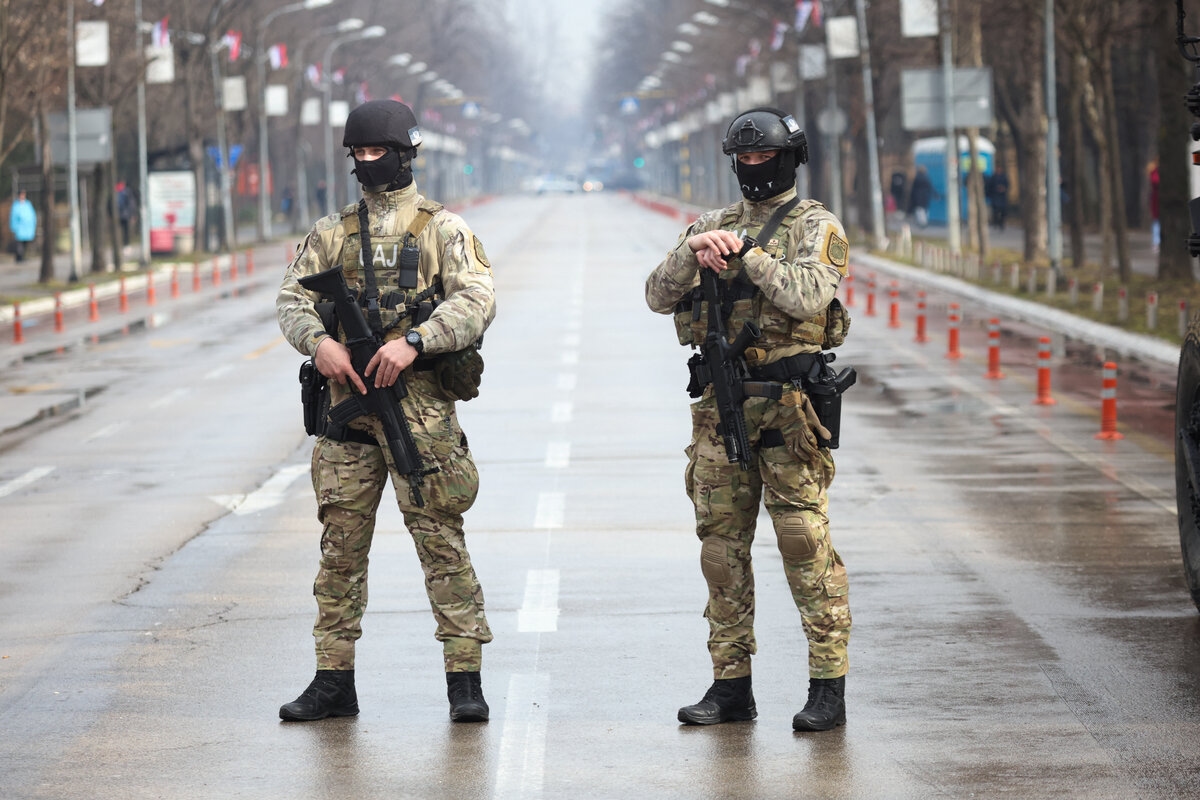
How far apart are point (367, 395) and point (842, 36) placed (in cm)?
4687

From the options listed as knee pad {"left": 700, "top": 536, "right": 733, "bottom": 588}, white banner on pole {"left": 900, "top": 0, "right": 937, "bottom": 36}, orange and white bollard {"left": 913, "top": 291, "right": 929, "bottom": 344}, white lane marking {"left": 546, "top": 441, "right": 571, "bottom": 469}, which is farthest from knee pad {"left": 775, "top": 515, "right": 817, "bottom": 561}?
white banner on pole {"left": 900, "top": 0, "right": 937, "bottom": 36}

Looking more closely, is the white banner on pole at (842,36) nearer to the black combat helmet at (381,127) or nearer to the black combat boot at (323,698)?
the black combat helmet at (381,127)

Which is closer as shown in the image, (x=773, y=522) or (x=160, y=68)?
(x=773, y=522)

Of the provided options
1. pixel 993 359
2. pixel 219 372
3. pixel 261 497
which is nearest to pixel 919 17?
pixel 993 359

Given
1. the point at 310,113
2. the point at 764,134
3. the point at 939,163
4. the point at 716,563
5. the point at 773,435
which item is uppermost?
the point at 310,113

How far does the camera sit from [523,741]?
22.5 feet

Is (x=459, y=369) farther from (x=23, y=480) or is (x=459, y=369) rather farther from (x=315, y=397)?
(x=23, y=480)

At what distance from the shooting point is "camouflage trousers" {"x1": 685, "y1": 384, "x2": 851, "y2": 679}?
6.80 m

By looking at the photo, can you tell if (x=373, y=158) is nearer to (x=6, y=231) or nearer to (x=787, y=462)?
(x=787, y=462)

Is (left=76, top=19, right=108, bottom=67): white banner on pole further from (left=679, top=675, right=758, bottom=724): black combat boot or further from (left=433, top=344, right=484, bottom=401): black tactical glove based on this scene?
(left=679, top=675, right=758, bottom=724): black combat boot

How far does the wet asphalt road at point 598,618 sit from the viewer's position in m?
6.54

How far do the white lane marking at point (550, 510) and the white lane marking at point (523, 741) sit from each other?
4.00m

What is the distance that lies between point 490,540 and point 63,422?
805 cm

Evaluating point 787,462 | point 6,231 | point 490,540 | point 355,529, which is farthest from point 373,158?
point 6,231
